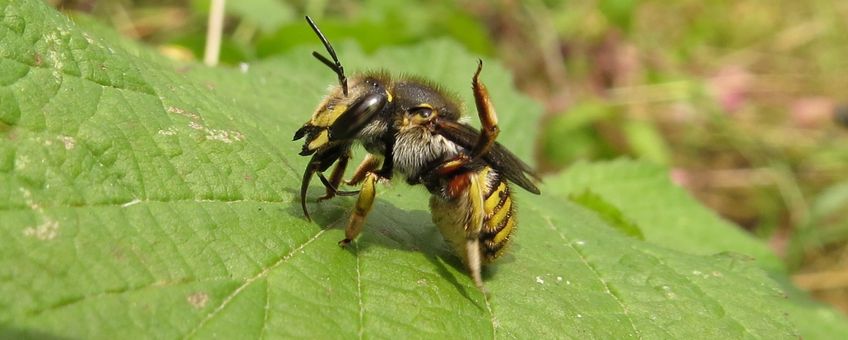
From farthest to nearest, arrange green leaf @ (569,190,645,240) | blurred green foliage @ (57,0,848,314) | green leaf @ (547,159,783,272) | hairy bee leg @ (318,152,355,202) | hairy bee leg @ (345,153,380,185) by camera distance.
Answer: blurred green foliage @ (57,0,848,314)
green leaf @ (547,159,783,272)
green leaf @ (569,190,645,240)
hairy bee leg @ (345,153,380,185)
hairy bee leg @ (318,152,355,202)

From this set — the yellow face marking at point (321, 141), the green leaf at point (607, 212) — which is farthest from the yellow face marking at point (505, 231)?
the green leaf at point (607, 212)

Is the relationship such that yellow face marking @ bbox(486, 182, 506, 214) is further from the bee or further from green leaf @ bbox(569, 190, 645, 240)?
green leaf @ bbox(569, 190, 645, 240)

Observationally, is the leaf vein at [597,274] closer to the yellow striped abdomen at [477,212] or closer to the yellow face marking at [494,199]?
the yellow striped abdomen at [477,212]

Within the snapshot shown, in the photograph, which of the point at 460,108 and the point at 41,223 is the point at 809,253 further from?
the point at 41,223

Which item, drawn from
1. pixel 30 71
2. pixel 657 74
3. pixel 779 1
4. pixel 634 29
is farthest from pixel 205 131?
pixel 779 1

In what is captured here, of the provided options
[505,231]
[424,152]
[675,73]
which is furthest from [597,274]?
[675,73]

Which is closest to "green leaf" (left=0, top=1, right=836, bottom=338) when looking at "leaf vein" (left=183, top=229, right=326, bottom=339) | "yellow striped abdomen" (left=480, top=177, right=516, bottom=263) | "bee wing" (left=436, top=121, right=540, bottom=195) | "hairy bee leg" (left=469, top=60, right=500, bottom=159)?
"leaf vein" (left=183, top=229, right=326, bottom=339)
